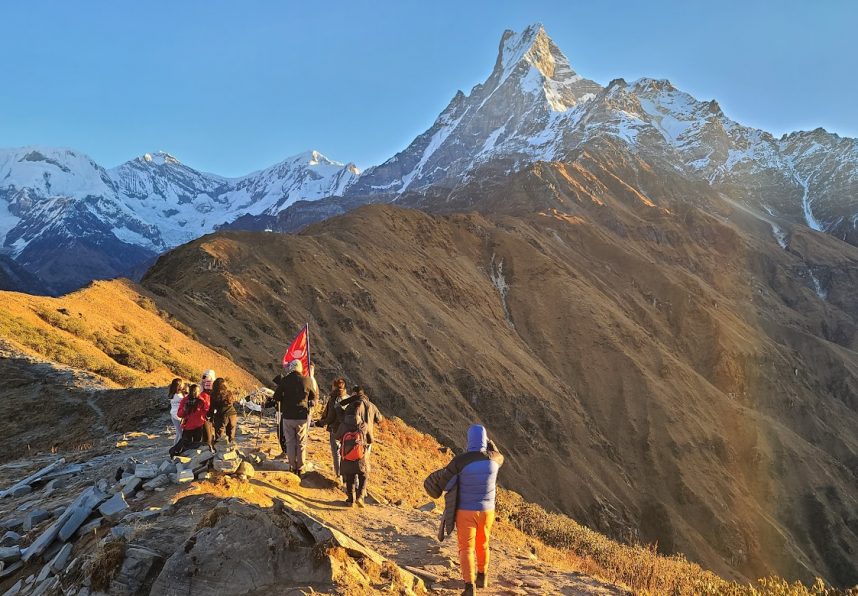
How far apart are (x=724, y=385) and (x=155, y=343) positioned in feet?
218

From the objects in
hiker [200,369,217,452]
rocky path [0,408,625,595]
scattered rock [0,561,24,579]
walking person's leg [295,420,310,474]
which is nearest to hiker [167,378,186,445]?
hiker [200,369,217,452]

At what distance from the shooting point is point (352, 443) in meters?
8.90

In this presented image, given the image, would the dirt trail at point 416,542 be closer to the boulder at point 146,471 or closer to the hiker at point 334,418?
the hiker at point 334,418

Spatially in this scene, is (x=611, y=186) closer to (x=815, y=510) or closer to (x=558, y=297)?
(x=558, y=297)

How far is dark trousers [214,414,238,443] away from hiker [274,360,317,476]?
1785 millimetres

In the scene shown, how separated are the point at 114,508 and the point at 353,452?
3383 millimetres

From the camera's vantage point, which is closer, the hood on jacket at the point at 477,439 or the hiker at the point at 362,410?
the hood on jacket at the point at 477,439

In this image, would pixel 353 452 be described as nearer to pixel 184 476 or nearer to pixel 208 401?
pixel 184 476

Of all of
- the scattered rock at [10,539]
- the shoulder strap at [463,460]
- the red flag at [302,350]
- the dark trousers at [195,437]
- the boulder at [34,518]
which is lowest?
the scattered rock at [10,539]

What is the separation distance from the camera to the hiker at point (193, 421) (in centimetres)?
1002

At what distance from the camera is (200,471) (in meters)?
8.02

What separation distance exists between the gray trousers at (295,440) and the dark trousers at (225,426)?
5.82 ft

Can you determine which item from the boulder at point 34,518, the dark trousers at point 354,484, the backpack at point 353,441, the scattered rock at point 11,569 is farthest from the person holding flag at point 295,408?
the scattered rock at point 11,569

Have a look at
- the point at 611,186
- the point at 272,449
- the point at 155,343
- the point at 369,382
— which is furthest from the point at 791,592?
→ the point at 611,186
